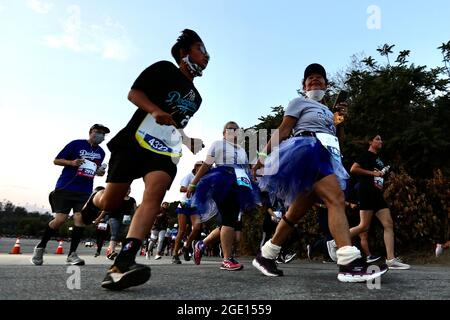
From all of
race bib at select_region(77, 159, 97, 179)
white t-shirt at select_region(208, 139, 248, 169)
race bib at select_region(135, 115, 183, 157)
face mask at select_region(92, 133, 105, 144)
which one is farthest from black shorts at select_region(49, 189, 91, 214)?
race bib at select_region(135, 115, 183, 157)

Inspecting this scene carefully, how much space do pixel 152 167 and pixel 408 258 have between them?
9.18 m

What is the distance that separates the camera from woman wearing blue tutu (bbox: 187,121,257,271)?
5.05 m

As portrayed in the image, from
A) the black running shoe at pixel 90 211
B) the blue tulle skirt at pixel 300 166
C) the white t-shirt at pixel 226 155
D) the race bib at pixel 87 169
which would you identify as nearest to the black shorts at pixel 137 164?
the blue tulle skirt at pixel 300 166

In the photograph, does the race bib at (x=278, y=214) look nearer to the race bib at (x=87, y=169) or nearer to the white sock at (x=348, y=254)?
the race bib at (x=87, y=169)

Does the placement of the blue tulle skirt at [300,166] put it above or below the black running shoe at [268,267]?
above

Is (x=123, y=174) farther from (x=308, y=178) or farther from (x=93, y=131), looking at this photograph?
(x=93, y=131)

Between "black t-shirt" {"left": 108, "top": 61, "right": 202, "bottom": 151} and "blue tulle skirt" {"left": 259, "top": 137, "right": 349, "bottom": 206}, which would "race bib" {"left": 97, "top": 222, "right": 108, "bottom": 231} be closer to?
"blue tulle skirt" {"left": 259, "top": 137, "right": 349, "bottom": 206}

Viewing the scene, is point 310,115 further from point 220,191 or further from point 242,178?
point 220,191

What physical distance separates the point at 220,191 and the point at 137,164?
232cm

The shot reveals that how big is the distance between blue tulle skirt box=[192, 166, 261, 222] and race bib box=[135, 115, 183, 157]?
2.13 m

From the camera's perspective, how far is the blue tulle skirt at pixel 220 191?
5117mm

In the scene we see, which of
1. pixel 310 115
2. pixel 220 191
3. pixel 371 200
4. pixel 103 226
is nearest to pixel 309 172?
pixel 310 115

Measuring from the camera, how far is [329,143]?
3.47 metres

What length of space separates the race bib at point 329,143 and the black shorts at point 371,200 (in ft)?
8.41
